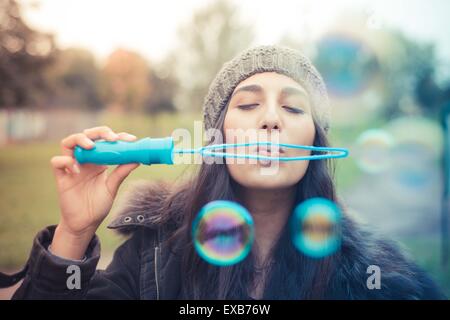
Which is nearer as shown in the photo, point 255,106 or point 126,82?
point 255,106

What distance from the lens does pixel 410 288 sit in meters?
1.16

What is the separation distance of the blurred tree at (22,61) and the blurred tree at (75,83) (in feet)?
0.17

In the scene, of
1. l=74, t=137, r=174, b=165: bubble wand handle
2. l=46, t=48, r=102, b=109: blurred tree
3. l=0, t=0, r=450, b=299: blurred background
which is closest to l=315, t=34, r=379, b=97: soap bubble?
l=0, t=0, r=450, b=299: blurred background

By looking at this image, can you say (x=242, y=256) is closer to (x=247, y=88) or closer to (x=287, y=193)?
(x=287, y=193)

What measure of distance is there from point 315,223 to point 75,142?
73 cm

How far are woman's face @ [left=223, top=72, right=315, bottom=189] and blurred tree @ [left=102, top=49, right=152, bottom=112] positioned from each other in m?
0.97

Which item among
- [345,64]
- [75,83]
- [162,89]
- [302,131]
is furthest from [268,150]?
[75,83]

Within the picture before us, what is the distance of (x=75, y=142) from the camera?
96 centimetres

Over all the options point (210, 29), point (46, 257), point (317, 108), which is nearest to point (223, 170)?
point (317, 108)

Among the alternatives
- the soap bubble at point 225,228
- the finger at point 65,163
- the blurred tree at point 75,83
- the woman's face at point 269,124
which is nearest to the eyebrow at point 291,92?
the woman's face at point 269,124

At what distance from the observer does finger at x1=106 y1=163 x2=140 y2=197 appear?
103 centimetres

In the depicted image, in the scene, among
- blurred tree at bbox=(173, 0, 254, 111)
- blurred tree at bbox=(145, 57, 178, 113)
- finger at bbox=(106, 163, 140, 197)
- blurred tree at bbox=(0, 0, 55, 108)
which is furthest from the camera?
blurred tree at bbox=(145, 57, 178, 113)

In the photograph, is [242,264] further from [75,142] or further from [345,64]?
[345,64]

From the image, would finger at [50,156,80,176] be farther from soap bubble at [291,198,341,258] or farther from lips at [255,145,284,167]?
soap bubble at [291,198,341,258]
